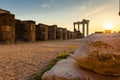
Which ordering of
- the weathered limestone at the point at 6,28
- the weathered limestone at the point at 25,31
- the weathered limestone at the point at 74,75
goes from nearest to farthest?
the weathered limestone at the point at 74,75, the weathered limestone at the point at 6,28, the weathered limestone at the point at 25,31

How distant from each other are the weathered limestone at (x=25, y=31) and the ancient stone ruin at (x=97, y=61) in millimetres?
13734

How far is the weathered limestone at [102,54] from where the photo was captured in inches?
114

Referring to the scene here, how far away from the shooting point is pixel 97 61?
298 centimetres

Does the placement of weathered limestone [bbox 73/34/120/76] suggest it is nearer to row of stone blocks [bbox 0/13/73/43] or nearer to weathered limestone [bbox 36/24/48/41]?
row of stone blocks [bbox 0/13/73/43]

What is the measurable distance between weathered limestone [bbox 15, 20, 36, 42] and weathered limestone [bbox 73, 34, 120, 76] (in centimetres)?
1411

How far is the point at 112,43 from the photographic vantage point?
3.00m

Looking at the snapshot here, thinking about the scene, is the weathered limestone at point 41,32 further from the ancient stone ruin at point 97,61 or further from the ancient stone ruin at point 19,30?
the ancient stone ruin at point 97,61

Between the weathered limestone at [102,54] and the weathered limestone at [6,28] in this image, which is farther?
the weathered limestone at [6,28]

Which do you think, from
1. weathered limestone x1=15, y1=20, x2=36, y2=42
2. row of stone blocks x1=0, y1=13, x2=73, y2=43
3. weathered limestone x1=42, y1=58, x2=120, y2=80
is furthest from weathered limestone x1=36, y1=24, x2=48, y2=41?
weathered limestone x1=42, y1=58, x2=120, y2=80

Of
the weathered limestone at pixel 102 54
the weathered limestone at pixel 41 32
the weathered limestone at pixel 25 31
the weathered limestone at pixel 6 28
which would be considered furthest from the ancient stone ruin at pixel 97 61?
the weathered limestone at pixel 41 32

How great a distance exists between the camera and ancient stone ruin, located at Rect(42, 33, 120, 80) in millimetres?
2918

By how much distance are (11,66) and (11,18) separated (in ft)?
30.7

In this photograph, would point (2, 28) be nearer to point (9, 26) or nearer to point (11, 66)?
point (9, 26)

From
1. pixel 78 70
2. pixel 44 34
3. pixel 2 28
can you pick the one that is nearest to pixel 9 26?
pixel 2 28
